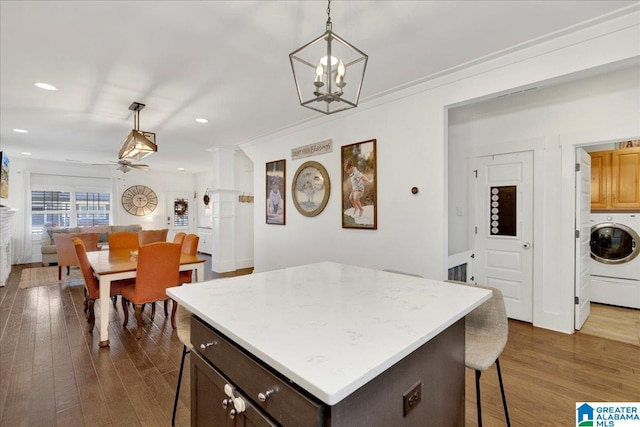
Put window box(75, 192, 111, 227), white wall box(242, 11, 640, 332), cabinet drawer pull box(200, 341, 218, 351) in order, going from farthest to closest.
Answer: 1. window box(75, 192, 111, 227)
2. white wall box(242, 11, 640, 332)
3. cabinet drawer pull box(200, 341, 218, 351)

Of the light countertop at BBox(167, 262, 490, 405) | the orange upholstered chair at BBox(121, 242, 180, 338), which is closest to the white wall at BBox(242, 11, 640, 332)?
the light countertop at BBox(167, 262, 490, 405)

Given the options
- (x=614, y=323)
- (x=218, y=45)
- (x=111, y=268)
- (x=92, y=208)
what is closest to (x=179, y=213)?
(x=92, y=208)

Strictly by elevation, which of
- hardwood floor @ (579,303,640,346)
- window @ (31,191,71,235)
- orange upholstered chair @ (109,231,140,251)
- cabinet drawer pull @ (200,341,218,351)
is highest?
window @ (31,191,71,235)

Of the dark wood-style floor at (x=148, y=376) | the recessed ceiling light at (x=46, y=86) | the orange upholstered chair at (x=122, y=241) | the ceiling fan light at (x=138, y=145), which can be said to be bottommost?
the dark wood-style floor at (x=148, y=376)

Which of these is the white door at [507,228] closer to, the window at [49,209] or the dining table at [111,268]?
the dining table at [111,268]

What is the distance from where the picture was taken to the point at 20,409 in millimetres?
1901

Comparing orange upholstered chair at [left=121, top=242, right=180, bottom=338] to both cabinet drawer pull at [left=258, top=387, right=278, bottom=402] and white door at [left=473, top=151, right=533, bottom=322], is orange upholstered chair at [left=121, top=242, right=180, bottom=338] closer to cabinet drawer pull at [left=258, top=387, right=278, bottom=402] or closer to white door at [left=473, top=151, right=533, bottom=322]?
cabinet drawer pull at [left=258, top=387, right=278, bottom=402]

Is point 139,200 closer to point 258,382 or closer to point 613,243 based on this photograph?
point 258,382

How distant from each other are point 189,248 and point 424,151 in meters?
3.09

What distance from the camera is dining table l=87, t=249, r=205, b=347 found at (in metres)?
2.76

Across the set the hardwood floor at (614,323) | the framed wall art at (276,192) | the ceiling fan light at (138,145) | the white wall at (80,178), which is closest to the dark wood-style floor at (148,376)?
the hardwood floor at (614,323)

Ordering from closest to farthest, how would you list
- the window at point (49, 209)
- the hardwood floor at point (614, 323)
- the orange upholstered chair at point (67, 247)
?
the hardwood floor at point (614, 323) → the orange upholstered chair at point (67, 247) → the window at point (49, 209)

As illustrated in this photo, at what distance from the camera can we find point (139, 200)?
28.5 ft

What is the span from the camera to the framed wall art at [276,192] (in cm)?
474
